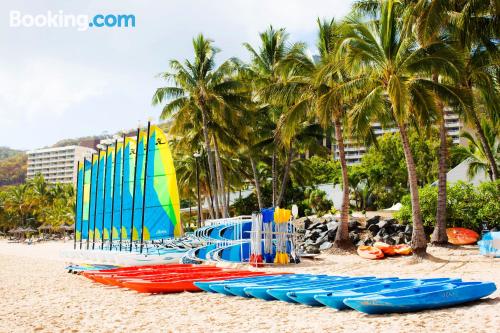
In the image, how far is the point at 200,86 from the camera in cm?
2970

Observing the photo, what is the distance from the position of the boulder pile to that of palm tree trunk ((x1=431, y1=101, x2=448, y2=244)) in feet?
7.99

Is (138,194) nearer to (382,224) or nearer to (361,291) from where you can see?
(382,224)

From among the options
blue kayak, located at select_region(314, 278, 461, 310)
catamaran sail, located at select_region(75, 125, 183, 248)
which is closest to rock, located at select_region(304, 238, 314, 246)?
catamaran sail, located at select_region(75, 125, 183, 248)

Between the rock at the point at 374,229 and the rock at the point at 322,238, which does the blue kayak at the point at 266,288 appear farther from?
the rock at the point at 374,229

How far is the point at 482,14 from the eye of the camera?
18.4 metres

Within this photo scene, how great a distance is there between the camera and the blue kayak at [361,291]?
28.1 ft

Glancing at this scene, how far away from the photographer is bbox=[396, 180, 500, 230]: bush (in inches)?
832

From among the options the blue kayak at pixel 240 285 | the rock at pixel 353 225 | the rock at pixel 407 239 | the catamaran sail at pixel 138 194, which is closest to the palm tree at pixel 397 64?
the rock at pixel 407 239

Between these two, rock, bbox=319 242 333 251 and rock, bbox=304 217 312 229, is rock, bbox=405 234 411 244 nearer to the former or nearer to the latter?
rock, bbox=319 242 333 251

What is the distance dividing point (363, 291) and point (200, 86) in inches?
881

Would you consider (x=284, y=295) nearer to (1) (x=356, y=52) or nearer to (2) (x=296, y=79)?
(1) (x=356, y=52)

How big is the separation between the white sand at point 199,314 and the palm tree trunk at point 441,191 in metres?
4.23

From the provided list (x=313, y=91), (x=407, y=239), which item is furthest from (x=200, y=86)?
(x=407, y=239)

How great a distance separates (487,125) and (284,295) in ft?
78.8
